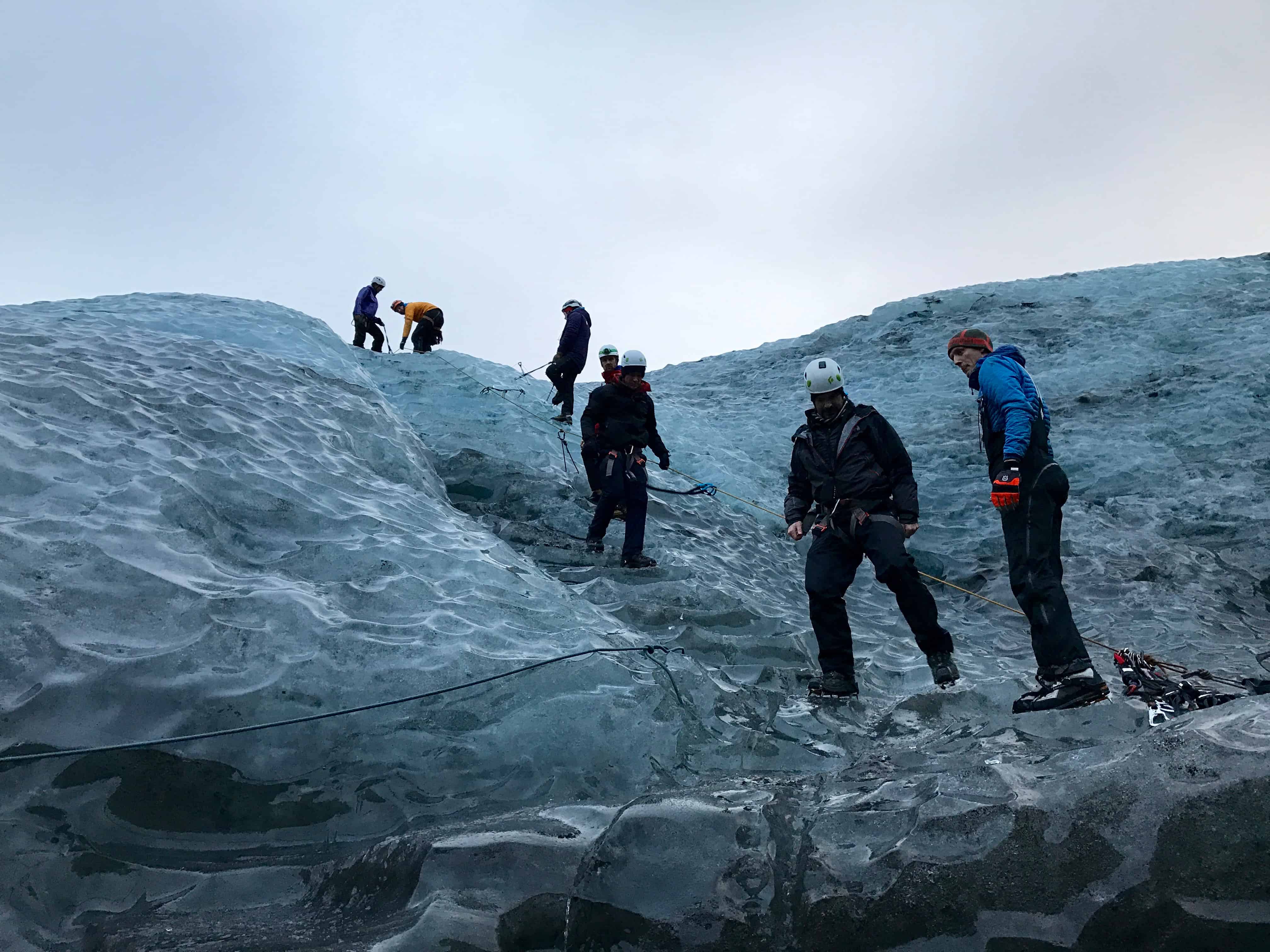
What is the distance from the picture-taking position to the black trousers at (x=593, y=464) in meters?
7.72

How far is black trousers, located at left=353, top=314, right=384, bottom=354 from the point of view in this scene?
15.4m

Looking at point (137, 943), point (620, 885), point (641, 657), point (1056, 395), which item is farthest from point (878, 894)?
point (1056, 395)

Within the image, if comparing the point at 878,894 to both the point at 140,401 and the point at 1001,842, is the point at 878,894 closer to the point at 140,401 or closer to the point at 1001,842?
the point at 1001,842

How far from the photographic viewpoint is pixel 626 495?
727cm

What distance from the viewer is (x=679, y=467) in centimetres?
1102

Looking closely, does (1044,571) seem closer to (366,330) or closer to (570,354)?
(570,354)

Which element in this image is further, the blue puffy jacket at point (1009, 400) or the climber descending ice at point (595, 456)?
the climber descending ice at point (595, 456)

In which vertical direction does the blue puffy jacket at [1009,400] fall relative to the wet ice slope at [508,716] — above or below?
above

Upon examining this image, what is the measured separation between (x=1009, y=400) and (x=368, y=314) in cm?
1313

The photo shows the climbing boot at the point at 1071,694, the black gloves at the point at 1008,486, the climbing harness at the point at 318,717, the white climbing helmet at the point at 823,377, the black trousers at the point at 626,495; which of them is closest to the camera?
the climbing harness at the point at 318,717

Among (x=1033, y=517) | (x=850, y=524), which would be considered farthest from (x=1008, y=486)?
(x=850, y=524)

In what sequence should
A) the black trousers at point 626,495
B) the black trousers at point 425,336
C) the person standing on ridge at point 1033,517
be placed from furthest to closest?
1. the black trousers at point 425,336
2. the black trousers at point 626,495
3. the person standing on ridge at point 1033,517

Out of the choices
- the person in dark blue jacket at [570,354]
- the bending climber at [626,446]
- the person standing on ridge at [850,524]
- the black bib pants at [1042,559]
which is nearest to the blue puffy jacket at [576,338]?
the person in dark blue jacket at [570,354]

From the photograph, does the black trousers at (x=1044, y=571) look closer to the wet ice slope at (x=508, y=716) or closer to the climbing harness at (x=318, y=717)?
the wet ice slope at (x=508, y=716)
